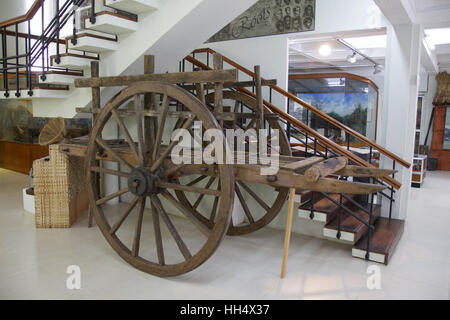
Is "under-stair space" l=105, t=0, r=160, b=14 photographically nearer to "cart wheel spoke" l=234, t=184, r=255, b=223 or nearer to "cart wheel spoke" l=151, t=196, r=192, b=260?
"cart wheel spoke" l=151, t=196, r=192, b=260

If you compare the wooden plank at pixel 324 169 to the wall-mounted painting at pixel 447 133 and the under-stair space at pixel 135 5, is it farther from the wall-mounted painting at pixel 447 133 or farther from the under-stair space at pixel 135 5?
the wall-mounted painting at pixel 447 133

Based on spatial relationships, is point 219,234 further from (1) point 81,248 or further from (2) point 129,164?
(1) point 81,248

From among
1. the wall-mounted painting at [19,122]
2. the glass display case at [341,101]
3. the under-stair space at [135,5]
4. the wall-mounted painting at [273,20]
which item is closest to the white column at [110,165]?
the under-stair space at [135,5]

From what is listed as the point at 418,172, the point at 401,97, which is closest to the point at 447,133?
the point at 418,172

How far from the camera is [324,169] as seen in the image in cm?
282

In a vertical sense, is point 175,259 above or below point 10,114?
below

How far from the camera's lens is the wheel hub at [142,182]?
3.18 meters

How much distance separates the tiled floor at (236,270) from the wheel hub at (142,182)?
76cm

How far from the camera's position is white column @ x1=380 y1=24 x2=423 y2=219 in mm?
4684

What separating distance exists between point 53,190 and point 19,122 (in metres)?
4.74

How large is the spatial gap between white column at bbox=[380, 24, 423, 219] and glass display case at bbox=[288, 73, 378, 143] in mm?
4286

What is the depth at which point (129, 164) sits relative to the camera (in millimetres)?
3396

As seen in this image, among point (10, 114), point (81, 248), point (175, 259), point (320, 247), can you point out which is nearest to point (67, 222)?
point (81, 248)
